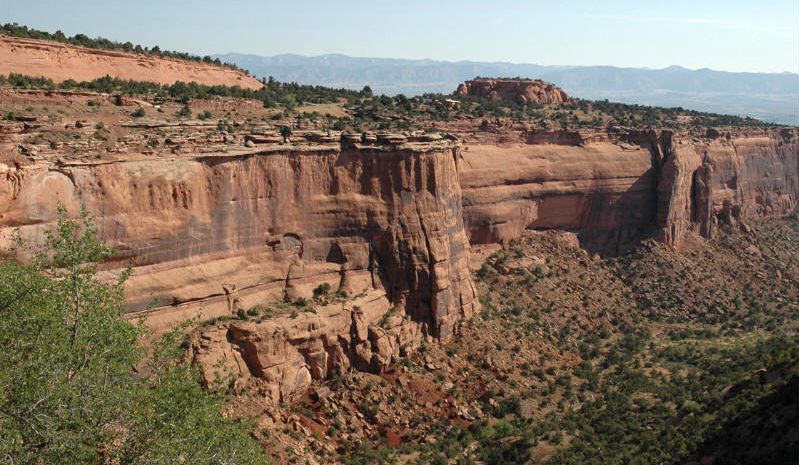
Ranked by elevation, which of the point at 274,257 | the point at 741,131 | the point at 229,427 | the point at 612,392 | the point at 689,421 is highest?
the point at 741,131

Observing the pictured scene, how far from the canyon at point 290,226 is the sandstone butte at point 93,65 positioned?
6177 mm

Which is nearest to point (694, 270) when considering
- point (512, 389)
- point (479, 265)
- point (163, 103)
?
point (479, 265)

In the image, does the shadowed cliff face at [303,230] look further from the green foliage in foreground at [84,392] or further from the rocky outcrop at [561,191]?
the green foliage in foreground at [84,392]

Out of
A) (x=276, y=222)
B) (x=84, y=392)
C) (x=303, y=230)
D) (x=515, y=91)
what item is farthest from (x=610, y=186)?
(x=84, y=392)

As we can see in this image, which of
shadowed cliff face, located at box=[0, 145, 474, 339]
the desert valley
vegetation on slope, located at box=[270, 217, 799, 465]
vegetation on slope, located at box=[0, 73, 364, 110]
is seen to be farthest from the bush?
vegetation on slope, located at box=[270, 217, 799, 465]

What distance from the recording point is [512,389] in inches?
1569

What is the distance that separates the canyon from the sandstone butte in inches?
243

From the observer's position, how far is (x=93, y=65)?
43.6m

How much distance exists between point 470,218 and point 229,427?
28768 millimetres

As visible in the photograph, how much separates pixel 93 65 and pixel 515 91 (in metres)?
39.3

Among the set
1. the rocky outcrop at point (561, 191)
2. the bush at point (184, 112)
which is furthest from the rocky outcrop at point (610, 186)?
the bush at point (184, 112)

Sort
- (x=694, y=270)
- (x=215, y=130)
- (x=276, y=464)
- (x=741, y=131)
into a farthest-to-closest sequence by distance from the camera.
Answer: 1. (x=741, y=131)
2. (x=694, y=270)
3. (x=215, y=130)
4. (x=276, y=464)

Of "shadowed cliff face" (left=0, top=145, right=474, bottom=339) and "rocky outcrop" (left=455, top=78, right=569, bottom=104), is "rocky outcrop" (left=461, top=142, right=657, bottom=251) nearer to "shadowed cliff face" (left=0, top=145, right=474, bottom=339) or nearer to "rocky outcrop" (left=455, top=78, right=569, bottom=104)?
"shadowed cliff face" (left=0, top=145, right=474, bottom=339)

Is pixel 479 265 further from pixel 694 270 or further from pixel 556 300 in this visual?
pixel 694 270
